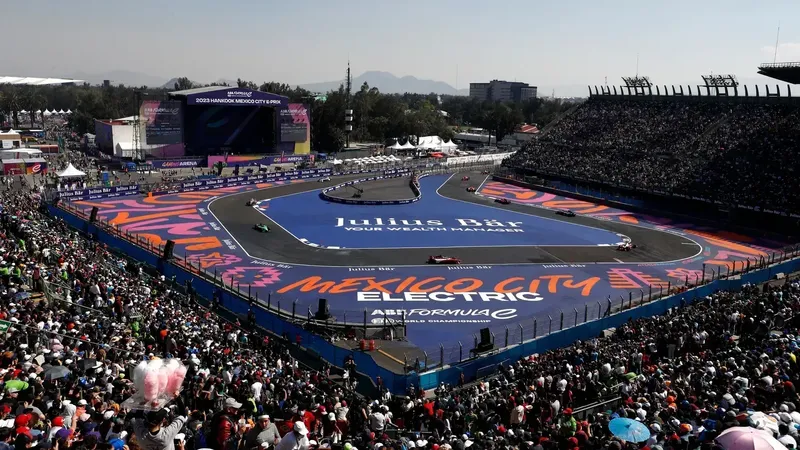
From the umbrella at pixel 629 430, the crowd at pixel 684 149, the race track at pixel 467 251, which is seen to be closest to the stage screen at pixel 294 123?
the crowd at pixel 684 149

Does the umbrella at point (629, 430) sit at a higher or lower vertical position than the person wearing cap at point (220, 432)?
lower

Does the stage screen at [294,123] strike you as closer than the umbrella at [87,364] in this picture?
No

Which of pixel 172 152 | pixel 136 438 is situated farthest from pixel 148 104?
pixel 136 438

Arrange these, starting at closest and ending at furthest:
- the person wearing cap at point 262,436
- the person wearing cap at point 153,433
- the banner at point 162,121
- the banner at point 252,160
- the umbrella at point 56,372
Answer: the person wearing cap at point 153,433 → the person wearing cap at point 262,436 → the umbrella at point 56,372 → the banner at point 162,121 → the banner at point 252,160

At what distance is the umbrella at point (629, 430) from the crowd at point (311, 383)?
1.16 feet

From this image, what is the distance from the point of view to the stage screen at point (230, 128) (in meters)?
89.8

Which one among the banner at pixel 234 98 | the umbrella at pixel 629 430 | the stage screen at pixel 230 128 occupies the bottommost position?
the umbrella at pixel 629 430

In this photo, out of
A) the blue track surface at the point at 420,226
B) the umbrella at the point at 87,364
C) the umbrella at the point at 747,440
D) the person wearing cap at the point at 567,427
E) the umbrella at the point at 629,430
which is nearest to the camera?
the umbrella at the point at 747,440

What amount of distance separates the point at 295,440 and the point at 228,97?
8414 centimetres

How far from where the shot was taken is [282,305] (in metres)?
34.3

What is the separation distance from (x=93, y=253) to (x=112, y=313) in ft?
47.6

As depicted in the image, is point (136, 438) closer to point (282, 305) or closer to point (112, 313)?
point (112, 313)

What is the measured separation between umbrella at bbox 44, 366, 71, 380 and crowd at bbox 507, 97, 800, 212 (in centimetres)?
5938

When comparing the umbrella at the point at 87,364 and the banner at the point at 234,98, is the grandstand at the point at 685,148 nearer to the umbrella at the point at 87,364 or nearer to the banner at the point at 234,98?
the banner at the point at 234,98
